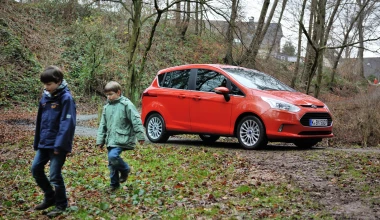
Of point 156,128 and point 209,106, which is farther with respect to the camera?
point 156,128

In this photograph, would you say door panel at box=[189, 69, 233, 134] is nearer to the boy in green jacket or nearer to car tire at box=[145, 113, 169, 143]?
car tire at box=[145, 113, 169, 143]

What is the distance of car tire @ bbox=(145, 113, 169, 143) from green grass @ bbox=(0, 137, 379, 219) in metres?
2.07

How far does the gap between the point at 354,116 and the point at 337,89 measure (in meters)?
27.4

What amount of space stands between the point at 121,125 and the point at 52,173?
4.78ft

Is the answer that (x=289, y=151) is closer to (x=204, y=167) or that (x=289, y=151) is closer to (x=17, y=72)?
(x=204, y=167)

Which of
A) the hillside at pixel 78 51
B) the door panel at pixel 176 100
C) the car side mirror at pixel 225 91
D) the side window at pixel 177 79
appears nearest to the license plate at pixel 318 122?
the car side mirror at pixel 225 91

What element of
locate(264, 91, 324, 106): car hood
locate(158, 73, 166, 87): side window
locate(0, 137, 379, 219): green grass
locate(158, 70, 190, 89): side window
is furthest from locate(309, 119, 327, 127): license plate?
locate(158, 73, 166, 87): side window

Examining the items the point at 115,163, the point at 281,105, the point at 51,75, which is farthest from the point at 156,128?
the point at 51,75

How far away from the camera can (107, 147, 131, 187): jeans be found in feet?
23.4

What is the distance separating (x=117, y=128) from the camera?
7.25 metres

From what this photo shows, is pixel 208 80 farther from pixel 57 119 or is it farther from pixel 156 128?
pixel 57 119

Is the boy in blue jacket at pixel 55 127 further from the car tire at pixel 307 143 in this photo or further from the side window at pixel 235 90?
the car tire at pixel 307 143

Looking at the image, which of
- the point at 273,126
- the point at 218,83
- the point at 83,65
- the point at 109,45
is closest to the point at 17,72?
the point at 83,65

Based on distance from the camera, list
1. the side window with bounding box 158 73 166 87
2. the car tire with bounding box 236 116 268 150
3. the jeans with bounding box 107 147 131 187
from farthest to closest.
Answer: the side window with bounding box 158 73 166 87
the car tire with bounding box 236 116 268 150
the jeans with bounding box 107 147 131 187
